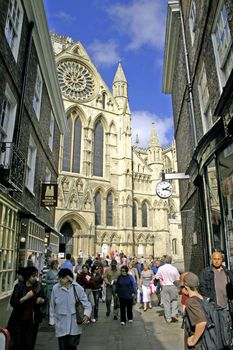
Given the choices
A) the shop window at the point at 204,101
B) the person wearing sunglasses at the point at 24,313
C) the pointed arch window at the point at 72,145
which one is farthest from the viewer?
the pointed arch window at the point at 72,145

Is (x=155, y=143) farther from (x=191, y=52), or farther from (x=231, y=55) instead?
(x=231, y=55)

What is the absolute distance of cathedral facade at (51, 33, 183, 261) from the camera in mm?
29609

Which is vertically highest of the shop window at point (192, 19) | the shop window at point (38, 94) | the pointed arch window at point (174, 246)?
the shop window at point (192, 19)

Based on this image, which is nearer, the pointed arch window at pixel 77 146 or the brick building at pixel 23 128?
the brick building at pixel 23 128

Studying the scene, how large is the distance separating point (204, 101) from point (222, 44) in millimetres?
2025

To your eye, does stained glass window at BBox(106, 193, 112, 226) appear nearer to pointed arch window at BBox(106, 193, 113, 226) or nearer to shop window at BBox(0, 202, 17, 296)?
pointed arch window at BBox(106, 193, 113, 226)

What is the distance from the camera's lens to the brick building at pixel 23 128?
6.71m

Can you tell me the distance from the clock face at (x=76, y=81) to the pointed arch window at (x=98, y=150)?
397cm

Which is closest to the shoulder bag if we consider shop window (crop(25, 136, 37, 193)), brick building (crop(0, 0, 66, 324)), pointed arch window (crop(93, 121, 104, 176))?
brick building (crop(0, 0, 66, 324))

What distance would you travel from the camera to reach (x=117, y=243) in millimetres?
31406

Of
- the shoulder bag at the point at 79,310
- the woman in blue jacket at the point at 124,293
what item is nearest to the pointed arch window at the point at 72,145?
the woman in blue jacket at the point at 124,293

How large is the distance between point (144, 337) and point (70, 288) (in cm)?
318

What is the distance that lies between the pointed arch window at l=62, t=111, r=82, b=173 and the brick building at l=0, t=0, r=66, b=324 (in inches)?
708

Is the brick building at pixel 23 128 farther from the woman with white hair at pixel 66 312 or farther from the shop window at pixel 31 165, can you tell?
the woman with white hair at pixel 66 312
